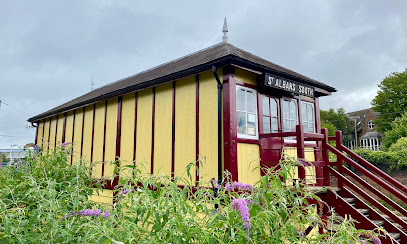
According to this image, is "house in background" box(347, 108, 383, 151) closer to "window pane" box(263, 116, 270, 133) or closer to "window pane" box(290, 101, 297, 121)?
"window pane" box(290, 101, 297, 121)

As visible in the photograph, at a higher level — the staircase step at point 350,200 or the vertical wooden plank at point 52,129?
the vertical wooden plank at point 52,129

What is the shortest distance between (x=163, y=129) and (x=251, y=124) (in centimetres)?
225

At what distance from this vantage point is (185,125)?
6.23 metres

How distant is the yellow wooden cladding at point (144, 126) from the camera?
7141mm

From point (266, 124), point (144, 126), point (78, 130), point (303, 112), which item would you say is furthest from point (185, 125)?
point (78, 130)

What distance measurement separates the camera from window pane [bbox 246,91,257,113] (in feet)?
19.3

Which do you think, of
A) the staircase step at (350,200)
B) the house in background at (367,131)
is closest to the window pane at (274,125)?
the staircase step at (350,200)

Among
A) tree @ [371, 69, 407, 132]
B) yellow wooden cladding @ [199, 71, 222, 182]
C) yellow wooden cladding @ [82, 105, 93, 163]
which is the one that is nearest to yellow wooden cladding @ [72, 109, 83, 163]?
yellow wooden cladding @ [82, 105, 93, 163]

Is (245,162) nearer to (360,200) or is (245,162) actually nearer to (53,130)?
(360,200)

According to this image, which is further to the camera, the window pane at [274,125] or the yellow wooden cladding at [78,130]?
the yellow wooden cladding at [78,130]

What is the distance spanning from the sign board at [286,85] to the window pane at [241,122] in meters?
0.82

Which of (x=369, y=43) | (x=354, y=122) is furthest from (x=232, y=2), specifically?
(x=354, y=122)

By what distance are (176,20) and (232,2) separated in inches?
96.0

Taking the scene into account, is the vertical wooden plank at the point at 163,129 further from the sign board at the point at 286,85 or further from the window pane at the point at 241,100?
the sign board at the point at 286,85
